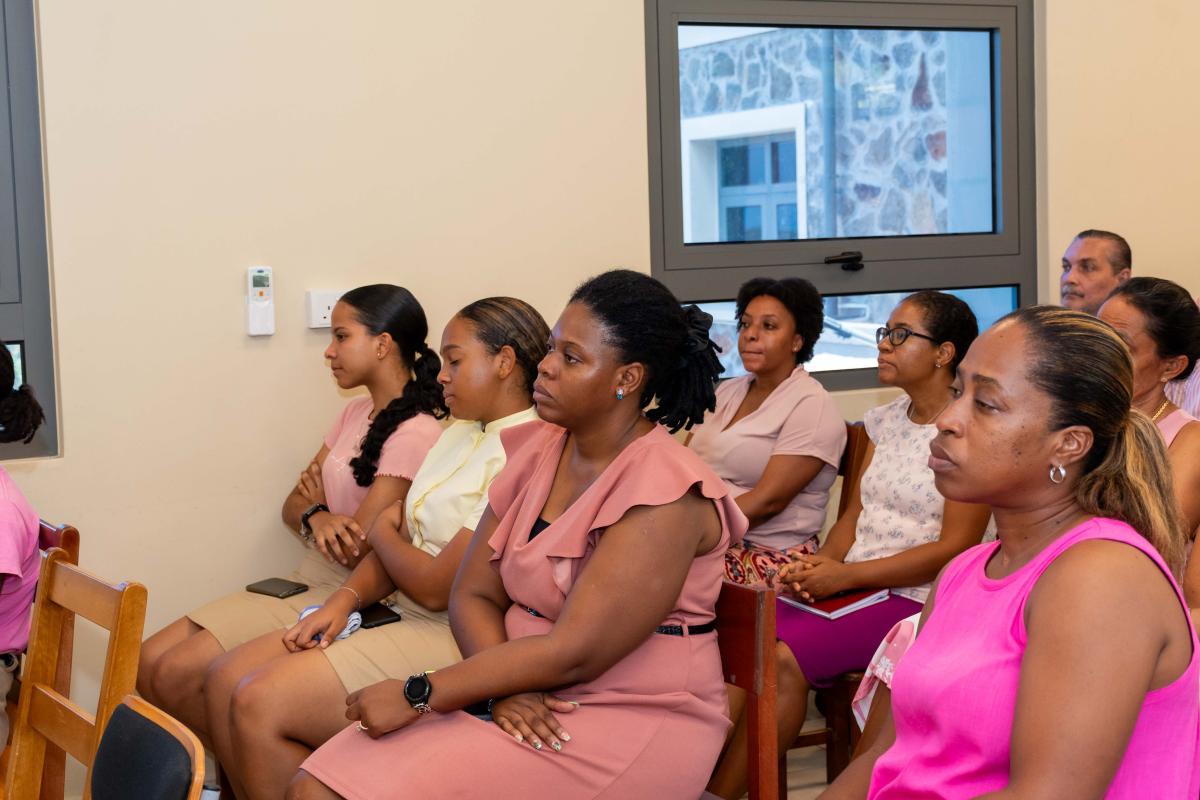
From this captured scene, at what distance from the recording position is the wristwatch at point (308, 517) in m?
3.03

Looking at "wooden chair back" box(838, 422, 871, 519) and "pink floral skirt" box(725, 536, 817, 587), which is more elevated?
"wooden chair back" box(838, 422, 871, 519)

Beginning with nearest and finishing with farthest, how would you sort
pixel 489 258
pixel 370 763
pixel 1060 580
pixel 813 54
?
pixel 1060 580, pixel 370 763, pixel 489 258, pixel 813 54

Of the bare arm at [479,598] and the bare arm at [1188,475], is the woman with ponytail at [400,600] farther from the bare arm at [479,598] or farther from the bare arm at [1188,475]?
the bare arm at [1188,475]

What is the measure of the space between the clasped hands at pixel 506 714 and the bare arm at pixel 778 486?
4.01 feet

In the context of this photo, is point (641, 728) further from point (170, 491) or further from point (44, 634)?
point (170, 491)

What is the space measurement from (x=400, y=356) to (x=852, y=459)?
1.14 meters

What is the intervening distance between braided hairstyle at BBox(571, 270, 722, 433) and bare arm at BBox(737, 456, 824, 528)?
0.90 metres

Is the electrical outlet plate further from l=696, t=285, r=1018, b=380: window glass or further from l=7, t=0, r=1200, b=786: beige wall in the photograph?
l=696, t=285, r=1018, b=380: window glass

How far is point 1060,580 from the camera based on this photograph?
1.33 metres

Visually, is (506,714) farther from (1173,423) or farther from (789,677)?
(1173,423)

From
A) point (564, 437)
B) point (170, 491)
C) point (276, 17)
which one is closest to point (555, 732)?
point (564, 437)

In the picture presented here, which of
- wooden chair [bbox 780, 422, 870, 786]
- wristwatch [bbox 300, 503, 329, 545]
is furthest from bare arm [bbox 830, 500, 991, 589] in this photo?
wristwatch [bbox 300, 503, 329, 545]

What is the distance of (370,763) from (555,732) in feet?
0.89

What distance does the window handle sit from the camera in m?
3.88
